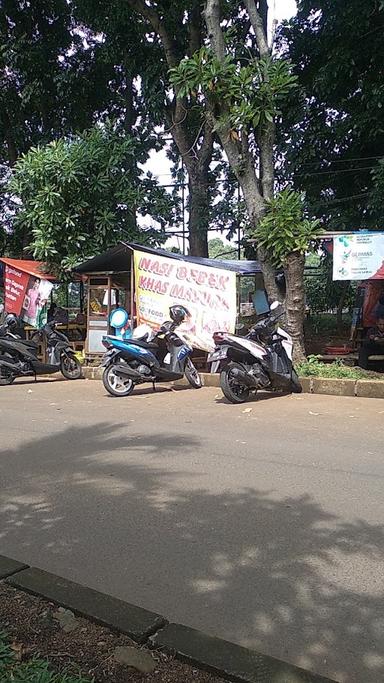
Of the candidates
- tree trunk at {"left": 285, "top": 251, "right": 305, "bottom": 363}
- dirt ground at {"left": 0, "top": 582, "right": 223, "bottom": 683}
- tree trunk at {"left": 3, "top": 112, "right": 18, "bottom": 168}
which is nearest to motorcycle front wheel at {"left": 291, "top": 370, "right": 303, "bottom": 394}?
tree trunk at {"left": 285, "top": 251, "right": 305, "bottom": 363}

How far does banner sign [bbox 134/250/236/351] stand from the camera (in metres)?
10.9

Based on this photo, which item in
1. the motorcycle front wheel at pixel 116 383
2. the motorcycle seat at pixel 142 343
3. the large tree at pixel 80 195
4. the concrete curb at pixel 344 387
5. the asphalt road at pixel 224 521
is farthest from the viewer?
the large tree at pixel 80 195

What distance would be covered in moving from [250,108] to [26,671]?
9797 millimetres

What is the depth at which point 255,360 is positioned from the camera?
8.52m

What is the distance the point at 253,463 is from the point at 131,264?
7234 millimetres

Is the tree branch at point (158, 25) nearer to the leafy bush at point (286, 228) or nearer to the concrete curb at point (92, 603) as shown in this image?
the leafy bush at point (286, 228)

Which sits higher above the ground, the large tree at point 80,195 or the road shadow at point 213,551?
the large tree at point 80,195

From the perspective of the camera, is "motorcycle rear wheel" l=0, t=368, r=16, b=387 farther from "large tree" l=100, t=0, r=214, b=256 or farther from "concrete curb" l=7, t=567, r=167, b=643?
"concrete curb" l=7, t=567, r=167, b=643

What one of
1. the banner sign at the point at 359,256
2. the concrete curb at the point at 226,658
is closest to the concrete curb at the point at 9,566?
the concrete curb at the point at 226,658

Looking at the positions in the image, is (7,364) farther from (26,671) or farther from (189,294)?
(26,671)

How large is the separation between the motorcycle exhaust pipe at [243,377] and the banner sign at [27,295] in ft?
20.3

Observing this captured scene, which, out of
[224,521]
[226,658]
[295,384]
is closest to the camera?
[226,658]

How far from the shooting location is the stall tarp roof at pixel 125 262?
11273mm

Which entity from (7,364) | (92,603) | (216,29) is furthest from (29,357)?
(92,603)
